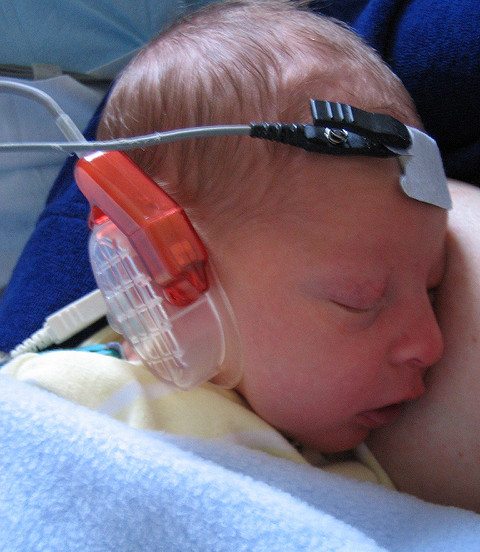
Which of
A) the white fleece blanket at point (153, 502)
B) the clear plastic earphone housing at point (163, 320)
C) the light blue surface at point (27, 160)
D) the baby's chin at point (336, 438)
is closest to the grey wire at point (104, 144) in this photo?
the clear plastic earphone housing at point (163, 320)

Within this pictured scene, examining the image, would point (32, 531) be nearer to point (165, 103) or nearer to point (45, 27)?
point (165, 103)

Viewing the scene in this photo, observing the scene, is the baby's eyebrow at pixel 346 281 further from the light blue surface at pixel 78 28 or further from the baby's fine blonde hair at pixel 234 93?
the light blue surface at pixel 78 28

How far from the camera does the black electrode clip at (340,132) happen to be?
0.71 m

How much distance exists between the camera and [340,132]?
2.37 ft

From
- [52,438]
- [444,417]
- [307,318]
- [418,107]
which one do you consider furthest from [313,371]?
[418,107]

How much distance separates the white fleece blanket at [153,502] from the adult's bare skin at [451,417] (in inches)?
3.2

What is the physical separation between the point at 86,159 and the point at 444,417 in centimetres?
49

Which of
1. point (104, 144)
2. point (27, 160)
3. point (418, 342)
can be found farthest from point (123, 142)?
point (27, 160)

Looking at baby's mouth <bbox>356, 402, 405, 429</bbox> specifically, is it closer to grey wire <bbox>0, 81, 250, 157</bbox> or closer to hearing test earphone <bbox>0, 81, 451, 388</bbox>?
hearing test earphone <bbox>0, 81, 451, 388</bbox>

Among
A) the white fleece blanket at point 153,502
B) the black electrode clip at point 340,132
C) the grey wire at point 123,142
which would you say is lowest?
the white fleece blanket at point 153,502

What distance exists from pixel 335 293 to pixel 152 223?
0.21 metres

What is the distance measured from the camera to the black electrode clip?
2.32 feet

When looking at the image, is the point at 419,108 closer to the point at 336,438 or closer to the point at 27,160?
the point at 336,438

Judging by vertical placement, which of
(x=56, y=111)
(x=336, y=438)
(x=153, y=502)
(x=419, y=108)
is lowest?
(x=336, y=438)
